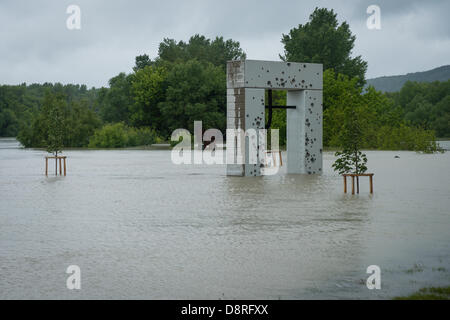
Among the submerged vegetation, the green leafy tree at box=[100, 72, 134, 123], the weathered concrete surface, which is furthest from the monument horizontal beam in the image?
the green leafy tree at box=[100, 72, 134, 123]

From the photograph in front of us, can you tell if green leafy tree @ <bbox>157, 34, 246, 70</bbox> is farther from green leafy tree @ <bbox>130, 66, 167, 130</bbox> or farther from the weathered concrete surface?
the weathered concrete surface

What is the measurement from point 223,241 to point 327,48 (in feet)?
208

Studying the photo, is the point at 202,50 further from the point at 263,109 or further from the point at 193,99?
the point at 263,109

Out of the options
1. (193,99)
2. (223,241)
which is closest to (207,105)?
(193,99)

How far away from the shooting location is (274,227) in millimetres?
10219

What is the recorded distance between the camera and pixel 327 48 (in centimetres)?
6975

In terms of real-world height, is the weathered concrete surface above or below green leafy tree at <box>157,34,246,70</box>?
below

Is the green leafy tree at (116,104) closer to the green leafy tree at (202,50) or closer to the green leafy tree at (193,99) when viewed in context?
the green leafy tree at (202,50)

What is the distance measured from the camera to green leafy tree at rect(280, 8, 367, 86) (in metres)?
70.1

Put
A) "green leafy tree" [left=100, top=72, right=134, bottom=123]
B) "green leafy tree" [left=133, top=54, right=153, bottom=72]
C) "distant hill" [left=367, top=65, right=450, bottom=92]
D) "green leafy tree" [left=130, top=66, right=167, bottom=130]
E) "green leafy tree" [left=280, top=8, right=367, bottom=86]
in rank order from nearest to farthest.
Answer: "green leafy tree" [left=130, top=66, right=167, bottom=130] < "green leafy tree" [left=280, top=8, right=367, bottom=86] < "green leafy tree" [left=100, top=72, right=134, bottom=123] < "green leafy tree" [left=133, top=54, right=153, bottom=72] < "distant hill" [left=367, top=65, right=450, bottom=92]

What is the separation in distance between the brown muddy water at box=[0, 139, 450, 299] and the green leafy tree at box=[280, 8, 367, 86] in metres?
54.6

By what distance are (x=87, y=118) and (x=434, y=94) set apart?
66544mm
